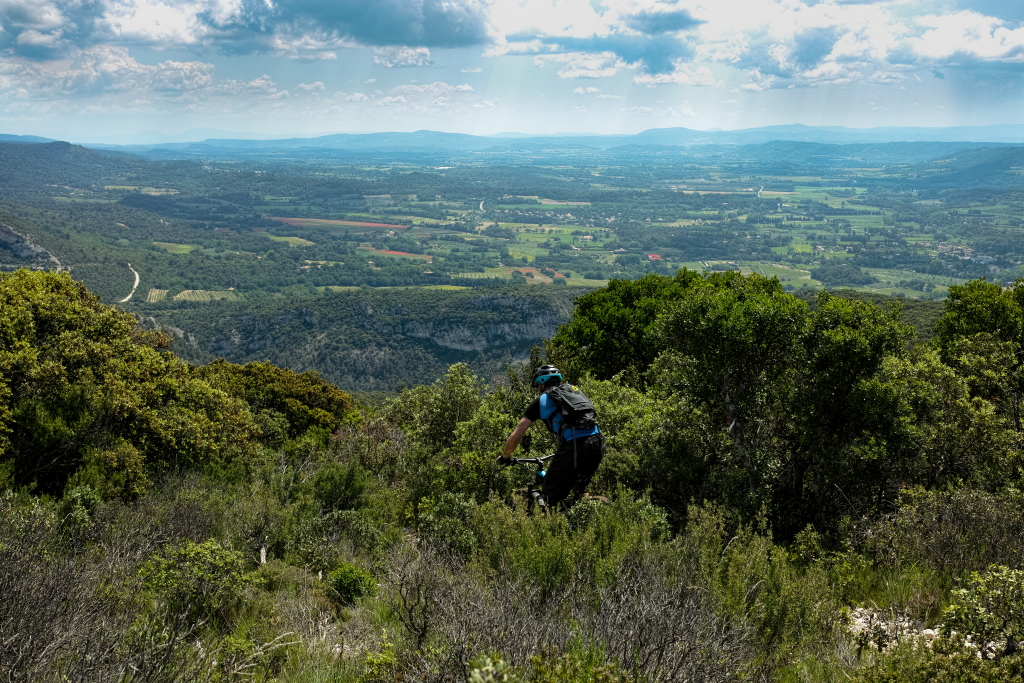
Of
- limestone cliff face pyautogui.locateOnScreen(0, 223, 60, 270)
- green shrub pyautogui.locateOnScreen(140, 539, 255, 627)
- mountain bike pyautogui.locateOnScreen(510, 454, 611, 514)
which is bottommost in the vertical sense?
limestone cliff face pyautogui.locateOnScreen(0, 223, 60, 270)

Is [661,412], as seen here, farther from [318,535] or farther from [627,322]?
[627,322]

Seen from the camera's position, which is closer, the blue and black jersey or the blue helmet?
the blue and black jersey

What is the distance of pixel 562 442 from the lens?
267 inches

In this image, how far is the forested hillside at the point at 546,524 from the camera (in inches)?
180

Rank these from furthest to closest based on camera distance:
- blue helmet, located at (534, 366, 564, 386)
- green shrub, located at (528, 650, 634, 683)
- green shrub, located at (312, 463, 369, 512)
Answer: green shrub, located at (312, 463, 369, 512)
blue helmet, located at (534, 366, 564, 386)
green shrub, located at (528, 650, 634, 683)

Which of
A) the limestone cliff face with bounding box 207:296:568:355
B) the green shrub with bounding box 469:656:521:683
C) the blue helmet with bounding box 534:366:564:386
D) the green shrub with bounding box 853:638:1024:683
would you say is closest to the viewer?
the green shrub with bounding box 469:656:521:683

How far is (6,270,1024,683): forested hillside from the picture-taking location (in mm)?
4578

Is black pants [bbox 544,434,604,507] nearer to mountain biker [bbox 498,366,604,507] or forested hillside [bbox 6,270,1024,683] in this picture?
mountain biker [bbox 498,366,604,507]

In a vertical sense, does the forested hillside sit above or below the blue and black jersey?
below

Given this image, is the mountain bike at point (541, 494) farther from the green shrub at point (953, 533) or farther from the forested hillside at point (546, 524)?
the green shrub at point (953, 533)

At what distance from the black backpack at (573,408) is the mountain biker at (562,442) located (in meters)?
0.05

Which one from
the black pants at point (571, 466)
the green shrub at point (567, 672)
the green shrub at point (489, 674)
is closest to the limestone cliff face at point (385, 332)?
Answer: the black pants at point (571, 466)

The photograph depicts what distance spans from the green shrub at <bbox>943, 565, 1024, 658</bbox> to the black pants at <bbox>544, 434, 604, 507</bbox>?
3.29 meters

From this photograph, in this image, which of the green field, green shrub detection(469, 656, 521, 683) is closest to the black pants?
green shrub detection(469, 656, 521, 683)
